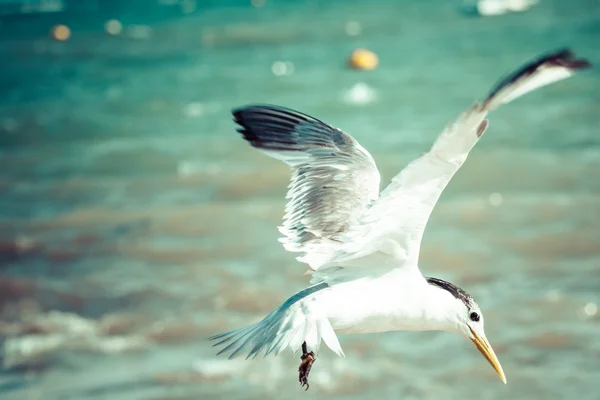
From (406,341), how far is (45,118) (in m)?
9.81

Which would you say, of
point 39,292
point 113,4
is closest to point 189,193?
point 39,292

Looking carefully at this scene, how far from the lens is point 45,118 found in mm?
15258

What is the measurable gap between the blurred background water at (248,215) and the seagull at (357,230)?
261cm

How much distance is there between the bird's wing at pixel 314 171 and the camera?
4023mm

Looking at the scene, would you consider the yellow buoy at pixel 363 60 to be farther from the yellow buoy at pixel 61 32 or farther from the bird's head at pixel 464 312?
the bird's head at pixel 464 312

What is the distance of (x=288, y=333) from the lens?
3.45 meters

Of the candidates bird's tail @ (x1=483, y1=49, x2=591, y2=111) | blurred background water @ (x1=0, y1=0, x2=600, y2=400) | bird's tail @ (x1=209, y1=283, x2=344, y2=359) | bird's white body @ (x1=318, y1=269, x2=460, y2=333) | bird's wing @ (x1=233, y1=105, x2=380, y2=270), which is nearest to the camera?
bird's tail @ (x1=483, y1=49, x2=591, y2=111)

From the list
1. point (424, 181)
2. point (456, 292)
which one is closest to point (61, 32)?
point (456, 292)

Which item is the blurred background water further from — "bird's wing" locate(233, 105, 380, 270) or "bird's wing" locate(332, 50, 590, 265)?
"bird's wing" locate(332, 50, 590, 265)

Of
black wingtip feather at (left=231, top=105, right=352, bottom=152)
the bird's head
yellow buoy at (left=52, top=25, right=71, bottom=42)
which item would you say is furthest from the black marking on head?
yellow buoy at (left=52, top=25, right=71, bottom=42)

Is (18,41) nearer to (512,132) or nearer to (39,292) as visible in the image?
(512,132)

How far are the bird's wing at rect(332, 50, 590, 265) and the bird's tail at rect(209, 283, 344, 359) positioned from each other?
27 centimetres

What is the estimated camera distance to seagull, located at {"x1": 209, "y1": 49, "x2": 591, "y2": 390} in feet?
10.4

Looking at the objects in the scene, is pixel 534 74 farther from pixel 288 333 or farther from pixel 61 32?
pixel 61 32
